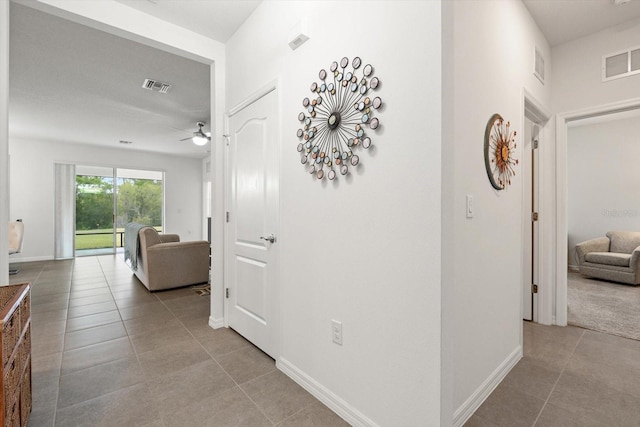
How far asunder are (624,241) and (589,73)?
359cm

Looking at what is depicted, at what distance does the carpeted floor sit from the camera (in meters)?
2.86

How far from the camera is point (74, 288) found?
4297 millimetres

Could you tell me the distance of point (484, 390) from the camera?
1802mm

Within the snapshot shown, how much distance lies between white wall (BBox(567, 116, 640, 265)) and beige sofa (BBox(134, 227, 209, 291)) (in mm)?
6621

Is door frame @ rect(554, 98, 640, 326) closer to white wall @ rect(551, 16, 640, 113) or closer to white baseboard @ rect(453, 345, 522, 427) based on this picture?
white wall @ rect(551, 16, 640, 113)

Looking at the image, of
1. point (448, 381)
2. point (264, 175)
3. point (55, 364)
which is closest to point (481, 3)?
point (264, 175)

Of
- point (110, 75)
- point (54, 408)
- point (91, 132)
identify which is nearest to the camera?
point (54, 408)

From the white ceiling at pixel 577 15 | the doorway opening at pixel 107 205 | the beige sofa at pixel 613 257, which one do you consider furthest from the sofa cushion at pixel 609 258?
the doorway opening at pixel 107 205

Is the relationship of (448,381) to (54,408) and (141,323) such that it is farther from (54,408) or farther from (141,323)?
(141,323)

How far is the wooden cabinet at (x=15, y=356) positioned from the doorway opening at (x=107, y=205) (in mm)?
6861

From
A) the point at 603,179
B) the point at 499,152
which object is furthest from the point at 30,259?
the point at 603,179

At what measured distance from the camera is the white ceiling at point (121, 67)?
2.41m

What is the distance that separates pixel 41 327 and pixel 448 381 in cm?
362

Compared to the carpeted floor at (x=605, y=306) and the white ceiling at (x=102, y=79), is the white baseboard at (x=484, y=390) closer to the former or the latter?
the carpeted floor at (x=605, y=306)
